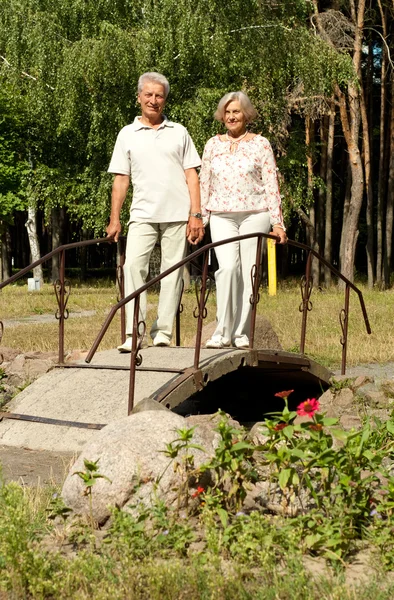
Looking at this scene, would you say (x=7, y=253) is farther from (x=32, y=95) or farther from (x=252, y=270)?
(x=252, y=270)

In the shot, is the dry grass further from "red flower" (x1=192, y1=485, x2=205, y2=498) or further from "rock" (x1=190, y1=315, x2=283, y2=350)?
"red flower" (x1=192, y1=485, x2=205, y2=498)

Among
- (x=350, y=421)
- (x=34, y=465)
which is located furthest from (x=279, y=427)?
(x=350, y=421)

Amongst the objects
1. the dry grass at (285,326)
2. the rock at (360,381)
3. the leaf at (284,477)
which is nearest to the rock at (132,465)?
the leaf at (284,477)

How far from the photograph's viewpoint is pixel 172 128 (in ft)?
27.1

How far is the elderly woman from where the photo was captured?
8.27m

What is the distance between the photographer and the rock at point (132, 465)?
16.9 feet

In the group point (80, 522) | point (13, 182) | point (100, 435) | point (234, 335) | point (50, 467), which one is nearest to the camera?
point (80, 522)

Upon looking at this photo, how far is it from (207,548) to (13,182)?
26153mm

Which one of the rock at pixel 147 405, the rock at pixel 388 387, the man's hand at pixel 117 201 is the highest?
the man's hand at pixel 117 201

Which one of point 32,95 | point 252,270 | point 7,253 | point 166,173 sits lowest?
point 7,253

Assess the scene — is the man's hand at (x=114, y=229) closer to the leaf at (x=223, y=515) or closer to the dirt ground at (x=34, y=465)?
the dirt ground at (x=34, y=465)

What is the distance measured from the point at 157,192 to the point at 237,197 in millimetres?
621

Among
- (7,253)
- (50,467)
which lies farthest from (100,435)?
(7,253)

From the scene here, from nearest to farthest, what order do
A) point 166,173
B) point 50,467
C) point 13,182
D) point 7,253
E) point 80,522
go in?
point 80,522 < point 50,467 < point 166,173 < point 13,182 < point 7,253
